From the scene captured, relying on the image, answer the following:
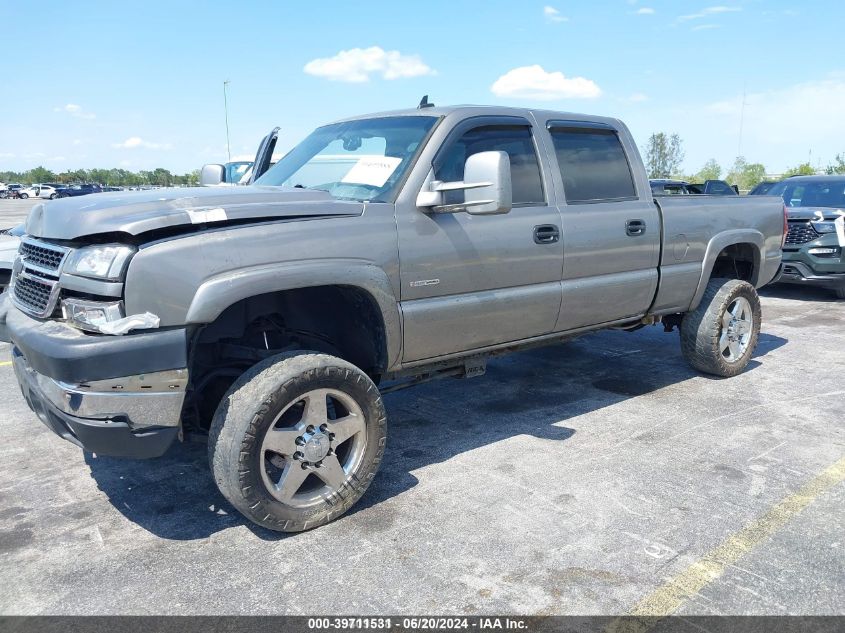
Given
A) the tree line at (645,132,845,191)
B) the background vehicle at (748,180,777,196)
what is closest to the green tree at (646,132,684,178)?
the tree line at (645,132,845,191)

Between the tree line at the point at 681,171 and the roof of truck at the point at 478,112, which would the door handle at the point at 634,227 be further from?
the tree line at the point at 681,171

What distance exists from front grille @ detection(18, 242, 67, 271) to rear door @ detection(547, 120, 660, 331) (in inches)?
107

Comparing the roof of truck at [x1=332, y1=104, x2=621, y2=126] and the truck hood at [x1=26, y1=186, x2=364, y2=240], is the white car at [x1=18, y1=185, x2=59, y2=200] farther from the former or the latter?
the truck hood at [x1=26, y1=186, x2=364, y2=240]

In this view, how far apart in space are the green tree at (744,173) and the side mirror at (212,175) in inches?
1436

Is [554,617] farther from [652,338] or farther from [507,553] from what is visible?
[652,338]

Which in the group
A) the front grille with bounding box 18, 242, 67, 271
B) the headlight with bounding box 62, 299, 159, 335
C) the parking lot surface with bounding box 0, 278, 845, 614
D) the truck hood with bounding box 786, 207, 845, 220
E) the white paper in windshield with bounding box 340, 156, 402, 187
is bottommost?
the parking lot surface with bounding box 0, 278, 845, 614

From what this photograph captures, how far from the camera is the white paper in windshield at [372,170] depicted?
3697mm

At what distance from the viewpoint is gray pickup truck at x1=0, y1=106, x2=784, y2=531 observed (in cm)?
280

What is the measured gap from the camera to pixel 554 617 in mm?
2541

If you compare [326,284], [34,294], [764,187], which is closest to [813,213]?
[764,187]

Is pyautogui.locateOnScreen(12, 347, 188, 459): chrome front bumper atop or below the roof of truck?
below

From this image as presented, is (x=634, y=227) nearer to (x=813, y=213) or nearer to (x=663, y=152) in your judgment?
(x=813, y=213)

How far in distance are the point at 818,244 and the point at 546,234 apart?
664 cm

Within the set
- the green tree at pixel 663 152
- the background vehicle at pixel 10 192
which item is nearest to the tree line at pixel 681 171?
the green tree at pixel 663 152
